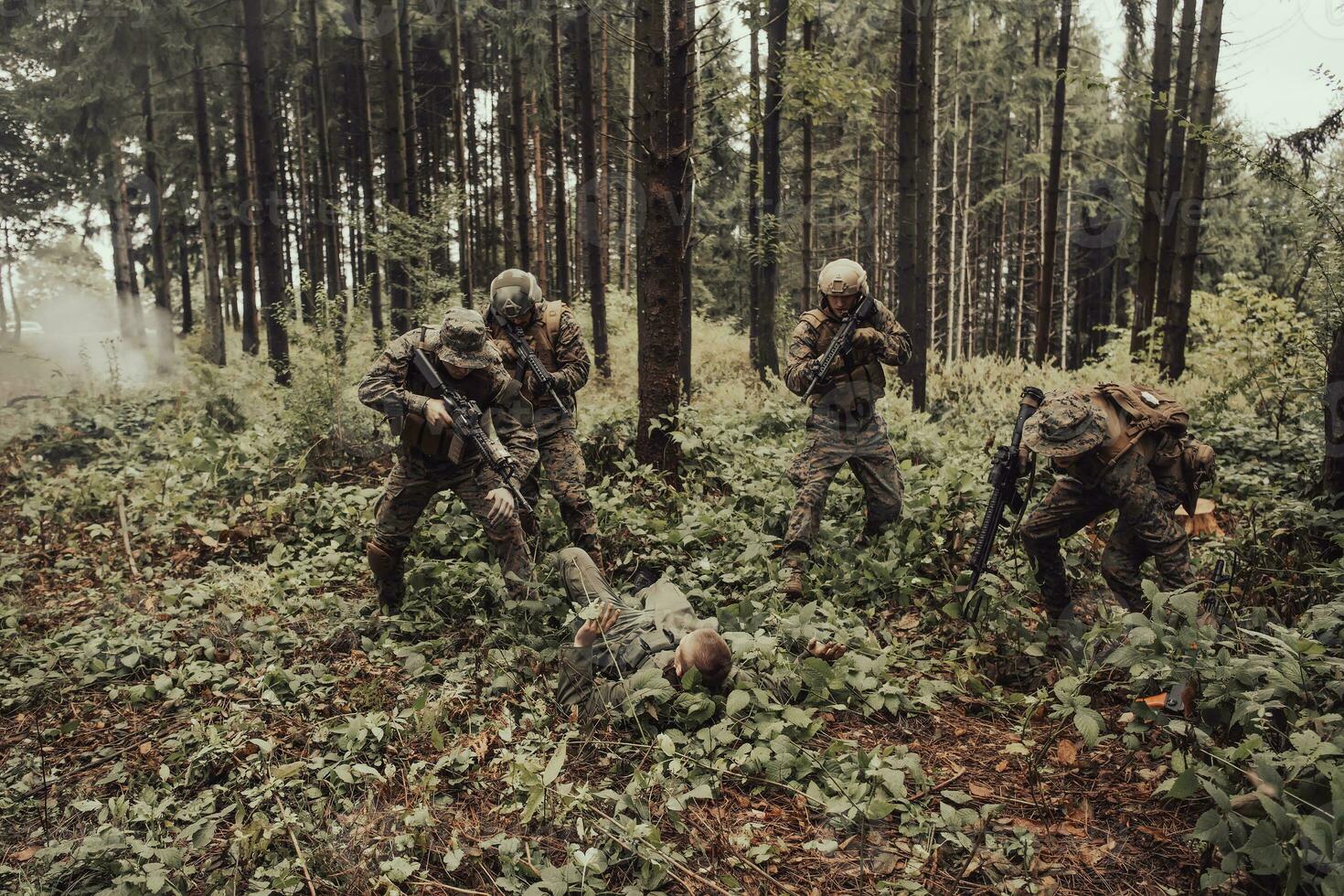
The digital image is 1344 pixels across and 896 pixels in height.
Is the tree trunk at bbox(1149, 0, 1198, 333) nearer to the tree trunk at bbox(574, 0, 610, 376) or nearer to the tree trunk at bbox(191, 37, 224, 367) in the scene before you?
the tree trunk at bbox(574, 0, 610, 376)

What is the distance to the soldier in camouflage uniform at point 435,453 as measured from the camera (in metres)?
5.17

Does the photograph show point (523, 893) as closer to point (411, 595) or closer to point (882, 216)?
point (411, 595)

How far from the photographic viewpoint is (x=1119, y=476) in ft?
15.0

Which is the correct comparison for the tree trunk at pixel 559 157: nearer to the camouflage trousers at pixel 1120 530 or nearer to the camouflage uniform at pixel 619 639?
the camouflage uniform at pixel 619 639

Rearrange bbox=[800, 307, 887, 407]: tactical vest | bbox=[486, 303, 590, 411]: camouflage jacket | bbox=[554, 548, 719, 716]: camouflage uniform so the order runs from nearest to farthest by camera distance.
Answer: bbox=[554, 548, 719, 716]: camouflage uniform, bbox=[800, 307, 887, 407]: tactical vest, bbox=[486, 303, 590, 411]: camouflage jacket

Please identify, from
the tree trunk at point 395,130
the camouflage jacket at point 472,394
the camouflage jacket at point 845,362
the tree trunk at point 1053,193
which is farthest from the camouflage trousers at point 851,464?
the tree trunk at point 1053,193

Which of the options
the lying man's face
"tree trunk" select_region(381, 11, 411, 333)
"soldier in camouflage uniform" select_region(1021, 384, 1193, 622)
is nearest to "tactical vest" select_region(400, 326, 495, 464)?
the lying man's face

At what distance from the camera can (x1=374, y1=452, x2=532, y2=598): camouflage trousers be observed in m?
5.35

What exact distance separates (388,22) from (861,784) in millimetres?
12303

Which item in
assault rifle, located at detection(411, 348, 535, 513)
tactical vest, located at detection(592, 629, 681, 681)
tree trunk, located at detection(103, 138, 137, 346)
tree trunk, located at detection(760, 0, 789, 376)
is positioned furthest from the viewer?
tree trunk, located at detection(103, 138, 137, 346)

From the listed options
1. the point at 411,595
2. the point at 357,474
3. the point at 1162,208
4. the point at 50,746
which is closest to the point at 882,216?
the point at 1162,208

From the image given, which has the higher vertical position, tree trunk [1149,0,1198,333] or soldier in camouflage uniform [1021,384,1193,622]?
tree trunk [1149,0,1198,333]

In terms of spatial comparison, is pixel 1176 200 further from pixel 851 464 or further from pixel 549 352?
pixel 549 352

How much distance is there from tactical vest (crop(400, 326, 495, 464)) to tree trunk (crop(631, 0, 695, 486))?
1.89m
